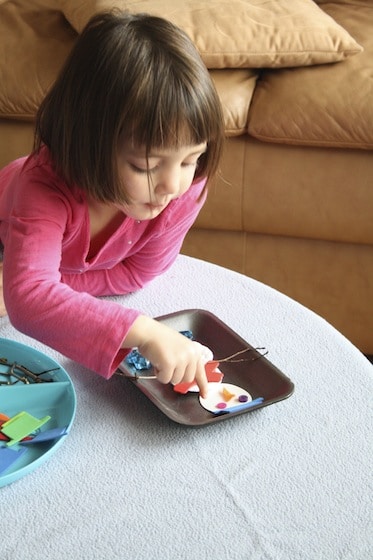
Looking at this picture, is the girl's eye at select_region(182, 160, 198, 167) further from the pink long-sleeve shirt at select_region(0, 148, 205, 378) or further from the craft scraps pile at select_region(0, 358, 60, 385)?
the craft scraps pile at select_region(0, 358, 60, 385)

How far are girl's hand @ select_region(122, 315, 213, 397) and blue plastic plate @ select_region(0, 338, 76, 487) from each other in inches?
3.9

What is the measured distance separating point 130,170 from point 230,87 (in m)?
0.79

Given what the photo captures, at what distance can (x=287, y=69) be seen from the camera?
1549 mm

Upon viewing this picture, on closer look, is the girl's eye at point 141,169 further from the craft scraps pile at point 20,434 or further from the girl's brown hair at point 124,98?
the craft scraps pile at point 20,434

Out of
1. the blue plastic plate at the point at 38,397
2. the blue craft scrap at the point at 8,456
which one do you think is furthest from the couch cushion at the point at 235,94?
the blue craft scrap at the point at 8,456

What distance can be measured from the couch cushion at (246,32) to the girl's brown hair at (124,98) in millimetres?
696

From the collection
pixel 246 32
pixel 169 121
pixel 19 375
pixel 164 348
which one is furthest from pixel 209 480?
pixel 246 32

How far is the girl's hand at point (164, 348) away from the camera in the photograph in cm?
73

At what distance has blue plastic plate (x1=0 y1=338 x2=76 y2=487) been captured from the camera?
2.41ft

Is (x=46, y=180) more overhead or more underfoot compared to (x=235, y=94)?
more overhead

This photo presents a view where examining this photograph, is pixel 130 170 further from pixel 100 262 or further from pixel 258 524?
pixel 258 524

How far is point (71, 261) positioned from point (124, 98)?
0.91 feet

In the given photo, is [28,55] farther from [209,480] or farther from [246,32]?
[209,480]

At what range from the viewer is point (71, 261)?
0.96 metres
